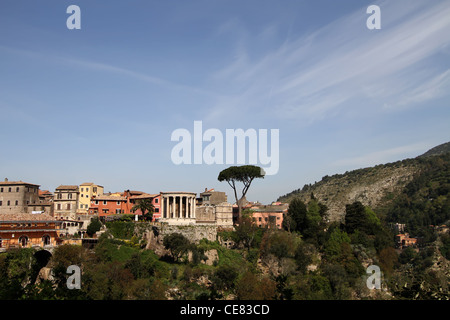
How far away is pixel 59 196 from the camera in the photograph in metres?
71.2

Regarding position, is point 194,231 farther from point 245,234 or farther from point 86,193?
point 86,193

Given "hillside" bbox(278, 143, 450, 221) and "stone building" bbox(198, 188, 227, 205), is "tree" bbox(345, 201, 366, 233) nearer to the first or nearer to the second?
"stone building" bbox(198, 188, 227, 205)

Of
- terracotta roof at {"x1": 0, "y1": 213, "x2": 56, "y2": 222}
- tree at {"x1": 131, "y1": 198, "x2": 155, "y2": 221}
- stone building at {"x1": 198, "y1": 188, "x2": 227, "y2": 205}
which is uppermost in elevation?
stone building at {"x1": 198, "y1": 188, "x2": 227, "y2": 205}

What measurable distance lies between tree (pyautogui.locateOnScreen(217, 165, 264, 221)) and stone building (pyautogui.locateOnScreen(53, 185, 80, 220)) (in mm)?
28417

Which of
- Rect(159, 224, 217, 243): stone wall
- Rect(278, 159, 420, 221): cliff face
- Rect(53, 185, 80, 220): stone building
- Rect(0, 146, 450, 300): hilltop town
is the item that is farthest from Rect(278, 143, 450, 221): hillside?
Rect(53, 185, 80, 220): stone building

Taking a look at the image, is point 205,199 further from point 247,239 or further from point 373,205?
point 373,205

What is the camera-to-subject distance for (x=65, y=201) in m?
71.1

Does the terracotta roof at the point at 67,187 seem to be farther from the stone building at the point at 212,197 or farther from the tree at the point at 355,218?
the tree at the point at 355,218

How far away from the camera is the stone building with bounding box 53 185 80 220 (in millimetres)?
70688

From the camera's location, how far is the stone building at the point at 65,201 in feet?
232

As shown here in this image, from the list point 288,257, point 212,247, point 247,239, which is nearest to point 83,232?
point 212,247

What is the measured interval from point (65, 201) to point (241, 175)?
112 ft

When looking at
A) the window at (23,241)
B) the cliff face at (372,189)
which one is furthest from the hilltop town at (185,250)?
the cliff face at (372,189)

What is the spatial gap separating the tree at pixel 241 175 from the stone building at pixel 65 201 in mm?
28417
